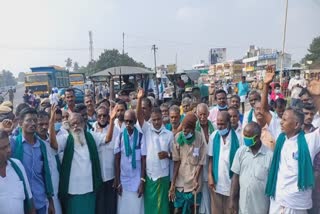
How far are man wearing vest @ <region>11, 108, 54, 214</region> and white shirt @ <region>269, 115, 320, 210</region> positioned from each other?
8.22 feet

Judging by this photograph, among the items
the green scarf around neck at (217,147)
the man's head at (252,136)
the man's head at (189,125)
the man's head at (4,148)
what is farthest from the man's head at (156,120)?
the man's head at (4,148)

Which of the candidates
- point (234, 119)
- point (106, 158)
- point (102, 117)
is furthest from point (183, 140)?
point (102, 117)

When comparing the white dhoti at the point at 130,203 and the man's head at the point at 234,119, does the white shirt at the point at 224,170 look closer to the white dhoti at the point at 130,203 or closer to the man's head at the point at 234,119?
the man's head at the point at 234,119

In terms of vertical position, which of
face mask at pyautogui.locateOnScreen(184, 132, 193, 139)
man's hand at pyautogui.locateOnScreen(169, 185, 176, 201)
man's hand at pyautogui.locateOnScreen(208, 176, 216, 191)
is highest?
face mask at pyautogui.locateOnScreen(184, 132, 193, 139)

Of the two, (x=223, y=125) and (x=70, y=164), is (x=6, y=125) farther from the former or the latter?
(x=223, y=125)

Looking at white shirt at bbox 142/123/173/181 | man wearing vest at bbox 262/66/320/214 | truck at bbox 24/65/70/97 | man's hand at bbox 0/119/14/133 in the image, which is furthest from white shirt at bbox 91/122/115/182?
truck at bbox 24/65/70/97

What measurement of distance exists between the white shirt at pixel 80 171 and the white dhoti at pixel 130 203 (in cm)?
52

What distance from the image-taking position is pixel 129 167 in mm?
4555

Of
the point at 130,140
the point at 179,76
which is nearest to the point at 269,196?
the point at 130,140

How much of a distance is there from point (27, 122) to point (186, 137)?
1.88 meters

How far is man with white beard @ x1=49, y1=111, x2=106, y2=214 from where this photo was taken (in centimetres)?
423

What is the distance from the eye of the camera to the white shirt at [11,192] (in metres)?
3.24

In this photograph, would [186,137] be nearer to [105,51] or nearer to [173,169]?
[173,169]

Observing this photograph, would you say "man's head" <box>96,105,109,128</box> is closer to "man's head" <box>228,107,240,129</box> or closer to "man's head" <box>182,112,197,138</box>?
"man's head" <box>182,112,197,138</box>
